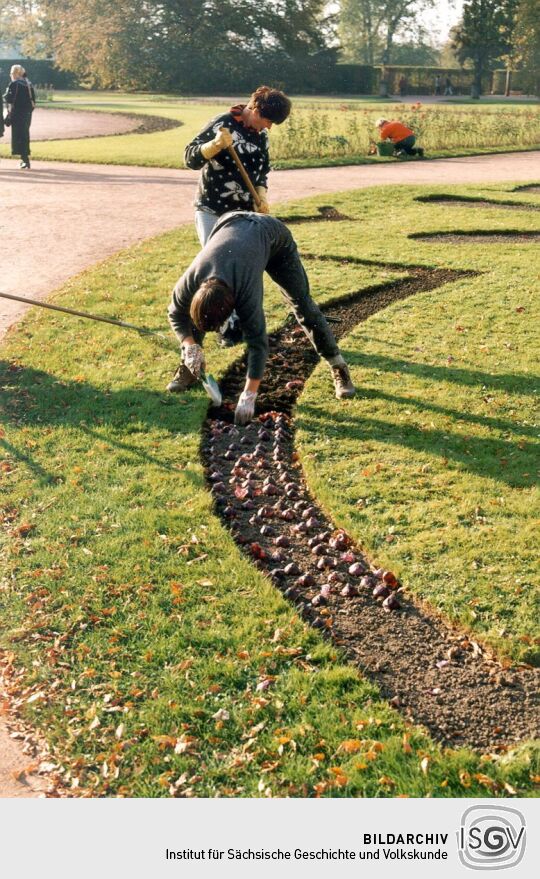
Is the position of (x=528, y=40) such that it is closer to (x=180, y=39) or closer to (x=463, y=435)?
(x=180, y=39)

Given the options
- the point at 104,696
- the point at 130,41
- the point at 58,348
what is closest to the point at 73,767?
the point at 104,696

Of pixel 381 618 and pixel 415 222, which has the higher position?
pixel 415 222

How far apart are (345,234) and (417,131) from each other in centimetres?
1447

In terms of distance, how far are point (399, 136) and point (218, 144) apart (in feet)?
60.4

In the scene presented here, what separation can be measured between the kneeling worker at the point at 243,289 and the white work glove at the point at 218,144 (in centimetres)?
76

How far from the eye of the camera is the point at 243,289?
6.46 meters

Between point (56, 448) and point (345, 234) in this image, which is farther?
point (345, 234)

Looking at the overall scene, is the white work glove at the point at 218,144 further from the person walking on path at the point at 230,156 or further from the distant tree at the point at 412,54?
the distant tree at the point at 412,54

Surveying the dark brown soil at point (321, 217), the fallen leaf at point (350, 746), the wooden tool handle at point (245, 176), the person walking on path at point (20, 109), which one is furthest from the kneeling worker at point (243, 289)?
the person walking on path at point (20, 109)

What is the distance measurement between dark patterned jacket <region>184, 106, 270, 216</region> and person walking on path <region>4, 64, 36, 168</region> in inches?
560

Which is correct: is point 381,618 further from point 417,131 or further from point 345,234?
point 417,131

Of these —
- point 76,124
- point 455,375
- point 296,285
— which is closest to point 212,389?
point 296,285

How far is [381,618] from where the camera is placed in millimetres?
5160
